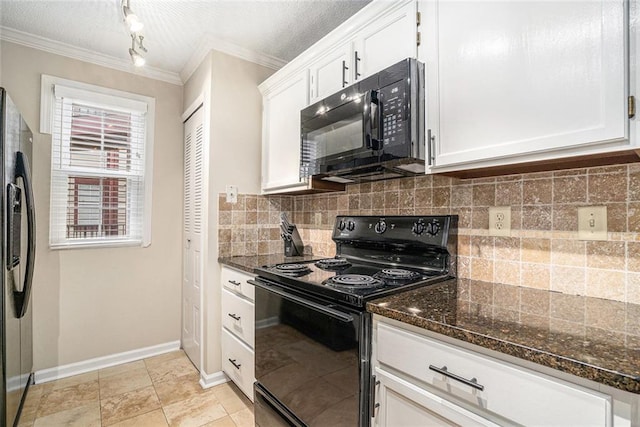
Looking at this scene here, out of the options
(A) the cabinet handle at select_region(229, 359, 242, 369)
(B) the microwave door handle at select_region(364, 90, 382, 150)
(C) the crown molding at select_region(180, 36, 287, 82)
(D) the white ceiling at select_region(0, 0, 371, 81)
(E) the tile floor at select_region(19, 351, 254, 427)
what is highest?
(D) the white ceiling at select_region(0, 0, 371, 81)

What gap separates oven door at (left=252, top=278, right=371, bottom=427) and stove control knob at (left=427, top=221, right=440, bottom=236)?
25.2 inches

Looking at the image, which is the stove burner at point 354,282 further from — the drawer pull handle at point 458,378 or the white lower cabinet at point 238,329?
the white lower cabinet at point 238,329

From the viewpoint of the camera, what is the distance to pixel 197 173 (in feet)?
7.96

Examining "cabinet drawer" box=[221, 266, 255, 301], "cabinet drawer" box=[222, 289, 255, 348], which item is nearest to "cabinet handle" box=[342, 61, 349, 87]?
"cabinet drawer" box=[221, 266, 255, 301]

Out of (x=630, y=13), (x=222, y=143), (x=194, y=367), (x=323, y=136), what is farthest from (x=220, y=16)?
(x=194, y=367)

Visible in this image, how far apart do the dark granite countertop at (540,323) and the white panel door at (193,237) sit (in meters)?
1.72

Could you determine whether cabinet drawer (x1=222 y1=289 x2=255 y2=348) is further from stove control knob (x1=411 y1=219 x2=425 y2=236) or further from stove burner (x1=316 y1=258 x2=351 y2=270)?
stove control knob (x1=411 y1=219 x2=425 y2=236)

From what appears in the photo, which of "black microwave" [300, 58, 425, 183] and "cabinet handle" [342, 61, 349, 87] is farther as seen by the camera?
"cabinet handle" [342, 61, 349, 87]

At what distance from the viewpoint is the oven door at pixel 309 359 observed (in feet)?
3.63

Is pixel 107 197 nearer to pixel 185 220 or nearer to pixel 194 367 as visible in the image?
pixel 185 220

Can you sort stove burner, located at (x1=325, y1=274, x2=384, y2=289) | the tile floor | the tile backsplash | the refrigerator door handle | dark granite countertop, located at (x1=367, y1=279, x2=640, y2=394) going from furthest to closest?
the tile floor, the refrigerator door handle, stove burner, located at (x1=325, y1=274, x2=384, y2=289), the tile backsplash, dark granite countertop, located at (x1=367, y1=279, x2=640, y2=394)

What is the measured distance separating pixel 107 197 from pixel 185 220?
1.98ft

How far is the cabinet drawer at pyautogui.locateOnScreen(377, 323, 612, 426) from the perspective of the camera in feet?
2.16

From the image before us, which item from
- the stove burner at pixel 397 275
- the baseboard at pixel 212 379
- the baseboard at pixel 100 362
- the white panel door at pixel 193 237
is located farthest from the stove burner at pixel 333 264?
the baseboard at pixel 100 362
